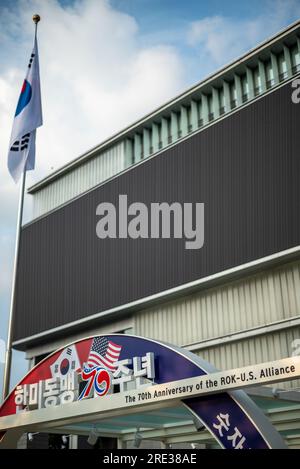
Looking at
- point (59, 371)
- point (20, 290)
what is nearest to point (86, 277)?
point (20, 290)

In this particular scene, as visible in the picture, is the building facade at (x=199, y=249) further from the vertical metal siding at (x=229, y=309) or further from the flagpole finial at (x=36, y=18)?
the flagpole finial at (x=36, y=18)

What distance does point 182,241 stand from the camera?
24266mm

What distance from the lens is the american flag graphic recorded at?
46.0 ft

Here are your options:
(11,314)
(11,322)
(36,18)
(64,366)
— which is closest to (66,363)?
(64,366)

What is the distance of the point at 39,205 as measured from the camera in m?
33.7

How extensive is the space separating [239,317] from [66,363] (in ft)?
28.4

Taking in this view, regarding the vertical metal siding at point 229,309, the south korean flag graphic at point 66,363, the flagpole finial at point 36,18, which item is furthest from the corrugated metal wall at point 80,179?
the south korean flag graphic at point 66,363

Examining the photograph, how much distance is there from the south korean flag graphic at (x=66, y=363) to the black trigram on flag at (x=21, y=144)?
29.6 feet

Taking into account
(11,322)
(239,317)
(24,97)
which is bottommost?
(11,322)

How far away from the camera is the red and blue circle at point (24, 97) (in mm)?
22297

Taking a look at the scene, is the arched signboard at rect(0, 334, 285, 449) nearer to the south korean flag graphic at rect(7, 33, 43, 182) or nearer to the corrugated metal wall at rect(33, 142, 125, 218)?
the south korean flag graphic at rect(7, 33, 43, 182)

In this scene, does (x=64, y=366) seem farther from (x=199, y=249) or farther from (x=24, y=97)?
(x=24, y=97)

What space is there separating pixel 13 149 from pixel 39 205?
39.7 ft
